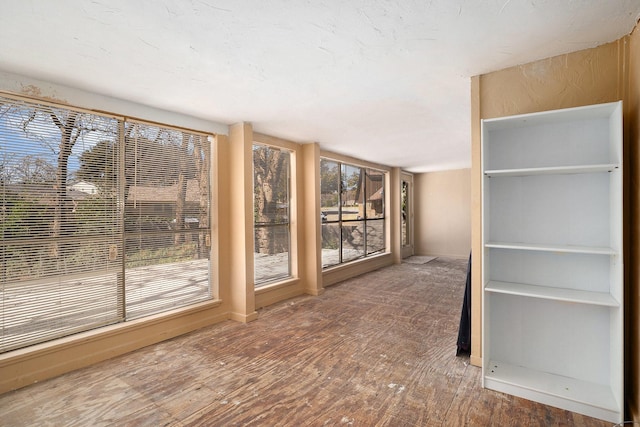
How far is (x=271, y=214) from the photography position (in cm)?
458

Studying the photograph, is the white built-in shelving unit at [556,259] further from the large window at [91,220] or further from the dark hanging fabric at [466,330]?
the large window at [91,220]

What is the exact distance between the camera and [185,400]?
2.18m

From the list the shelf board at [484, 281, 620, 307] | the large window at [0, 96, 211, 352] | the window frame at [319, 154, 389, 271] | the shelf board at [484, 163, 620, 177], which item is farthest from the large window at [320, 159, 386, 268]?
the shelf board at [484, 163, 620, 177]

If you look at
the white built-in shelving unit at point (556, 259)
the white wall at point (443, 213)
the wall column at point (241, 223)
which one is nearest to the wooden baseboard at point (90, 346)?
the wall column at point (241, 223)

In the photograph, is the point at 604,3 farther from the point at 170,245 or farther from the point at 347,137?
A: the point at 170,245

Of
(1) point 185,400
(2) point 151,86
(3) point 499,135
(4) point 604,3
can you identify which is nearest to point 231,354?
(1) point 185,400

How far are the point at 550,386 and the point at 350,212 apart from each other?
15.0 feet

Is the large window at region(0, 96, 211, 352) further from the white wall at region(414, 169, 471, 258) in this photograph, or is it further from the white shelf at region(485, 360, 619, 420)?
the white wall at region(414, 169, 471, 258)

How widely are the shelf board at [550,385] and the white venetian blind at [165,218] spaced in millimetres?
3094

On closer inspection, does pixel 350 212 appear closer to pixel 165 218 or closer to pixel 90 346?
pixel 165 218

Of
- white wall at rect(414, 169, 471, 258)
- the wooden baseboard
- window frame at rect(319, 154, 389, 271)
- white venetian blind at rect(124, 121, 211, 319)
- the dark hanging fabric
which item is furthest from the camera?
white wall at rect(414, 169, 471, 258)

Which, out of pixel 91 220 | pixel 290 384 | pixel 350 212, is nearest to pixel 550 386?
pixel 290 384

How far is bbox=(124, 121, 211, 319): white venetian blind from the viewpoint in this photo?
3.05 metres

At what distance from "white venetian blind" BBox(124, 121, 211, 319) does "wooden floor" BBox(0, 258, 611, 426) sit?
0.53 m
